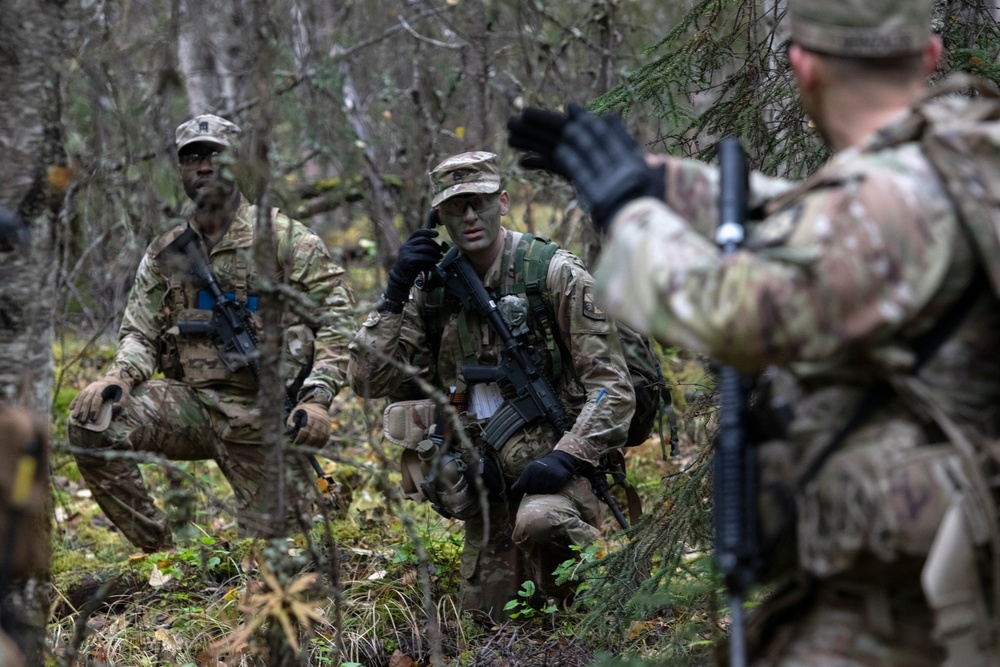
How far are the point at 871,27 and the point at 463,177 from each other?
3159mm

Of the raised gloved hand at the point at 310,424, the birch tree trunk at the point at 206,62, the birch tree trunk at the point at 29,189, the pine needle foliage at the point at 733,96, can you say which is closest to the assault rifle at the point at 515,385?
the raised gloved hand at the point at 310,424

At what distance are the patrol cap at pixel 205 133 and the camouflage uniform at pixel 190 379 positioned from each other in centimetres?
43

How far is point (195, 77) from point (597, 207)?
987 centimetres

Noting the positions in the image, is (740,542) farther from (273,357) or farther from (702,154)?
(702,154)

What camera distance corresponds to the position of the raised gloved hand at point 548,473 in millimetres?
4738

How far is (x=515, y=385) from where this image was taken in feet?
16.6

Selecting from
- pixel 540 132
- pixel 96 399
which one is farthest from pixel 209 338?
pixel 540 132

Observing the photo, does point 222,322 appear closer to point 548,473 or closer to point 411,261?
point 411,261

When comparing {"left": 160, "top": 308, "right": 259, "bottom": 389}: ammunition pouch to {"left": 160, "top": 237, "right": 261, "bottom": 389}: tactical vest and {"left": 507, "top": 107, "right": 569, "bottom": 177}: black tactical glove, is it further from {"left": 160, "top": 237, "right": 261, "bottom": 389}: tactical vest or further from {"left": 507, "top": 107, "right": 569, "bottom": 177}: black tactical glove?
{"left": 507, "top": 107, "right": 569, "bottom": 177}: black tactical glove

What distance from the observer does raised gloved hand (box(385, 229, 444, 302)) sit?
4980 mm

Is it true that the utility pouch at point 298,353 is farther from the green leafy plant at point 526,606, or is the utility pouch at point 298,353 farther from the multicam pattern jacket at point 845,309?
the multicam pattern jacket at point 845,309

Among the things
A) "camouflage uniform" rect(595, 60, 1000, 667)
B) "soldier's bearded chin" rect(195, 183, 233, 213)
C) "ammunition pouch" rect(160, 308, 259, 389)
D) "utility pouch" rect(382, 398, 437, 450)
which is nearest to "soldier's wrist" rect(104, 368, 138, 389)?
"ammunition pouch" rect(160, 308, 259, 389)

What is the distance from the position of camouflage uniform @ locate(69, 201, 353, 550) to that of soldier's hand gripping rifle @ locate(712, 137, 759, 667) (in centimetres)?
386

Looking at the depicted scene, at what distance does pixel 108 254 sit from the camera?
31.8 ft
